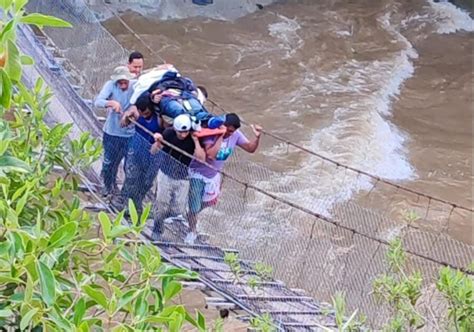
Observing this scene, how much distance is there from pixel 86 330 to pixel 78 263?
50cm

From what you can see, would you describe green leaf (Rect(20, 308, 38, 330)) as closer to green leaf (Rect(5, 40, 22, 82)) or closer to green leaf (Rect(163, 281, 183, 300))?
green leaf (Rect(163, 281, 183, 300))

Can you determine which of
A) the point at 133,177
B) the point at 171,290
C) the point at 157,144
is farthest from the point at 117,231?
the point at 133,177

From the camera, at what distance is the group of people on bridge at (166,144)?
3.85 m

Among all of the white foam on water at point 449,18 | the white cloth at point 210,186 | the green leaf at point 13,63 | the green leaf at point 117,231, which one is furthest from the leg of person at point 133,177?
the white foam on water at point 449,18

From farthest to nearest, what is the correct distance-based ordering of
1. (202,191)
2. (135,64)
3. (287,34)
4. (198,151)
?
(287,34)
(135,64)
(202,191)
(198,151)

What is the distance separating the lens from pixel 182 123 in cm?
374

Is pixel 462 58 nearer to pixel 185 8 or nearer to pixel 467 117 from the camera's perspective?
pixel 467 117

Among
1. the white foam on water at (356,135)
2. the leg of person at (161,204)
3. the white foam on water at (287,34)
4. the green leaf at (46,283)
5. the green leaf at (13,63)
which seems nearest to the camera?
the green leaf at (46,283)

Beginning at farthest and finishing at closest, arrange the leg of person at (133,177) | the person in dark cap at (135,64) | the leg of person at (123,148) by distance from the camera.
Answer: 1. the person in dark cap at (135,64)
2. the leg of person at (123,148)
3. the leg of person at (133,177)

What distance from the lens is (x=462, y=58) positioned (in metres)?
11.3

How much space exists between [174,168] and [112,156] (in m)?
0.46

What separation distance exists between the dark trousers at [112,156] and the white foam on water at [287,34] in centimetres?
648

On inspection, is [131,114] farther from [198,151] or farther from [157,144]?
[198,151]

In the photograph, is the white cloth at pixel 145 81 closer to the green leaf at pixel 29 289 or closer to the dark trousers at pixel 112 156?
the dark trousers at pixel 112 156
